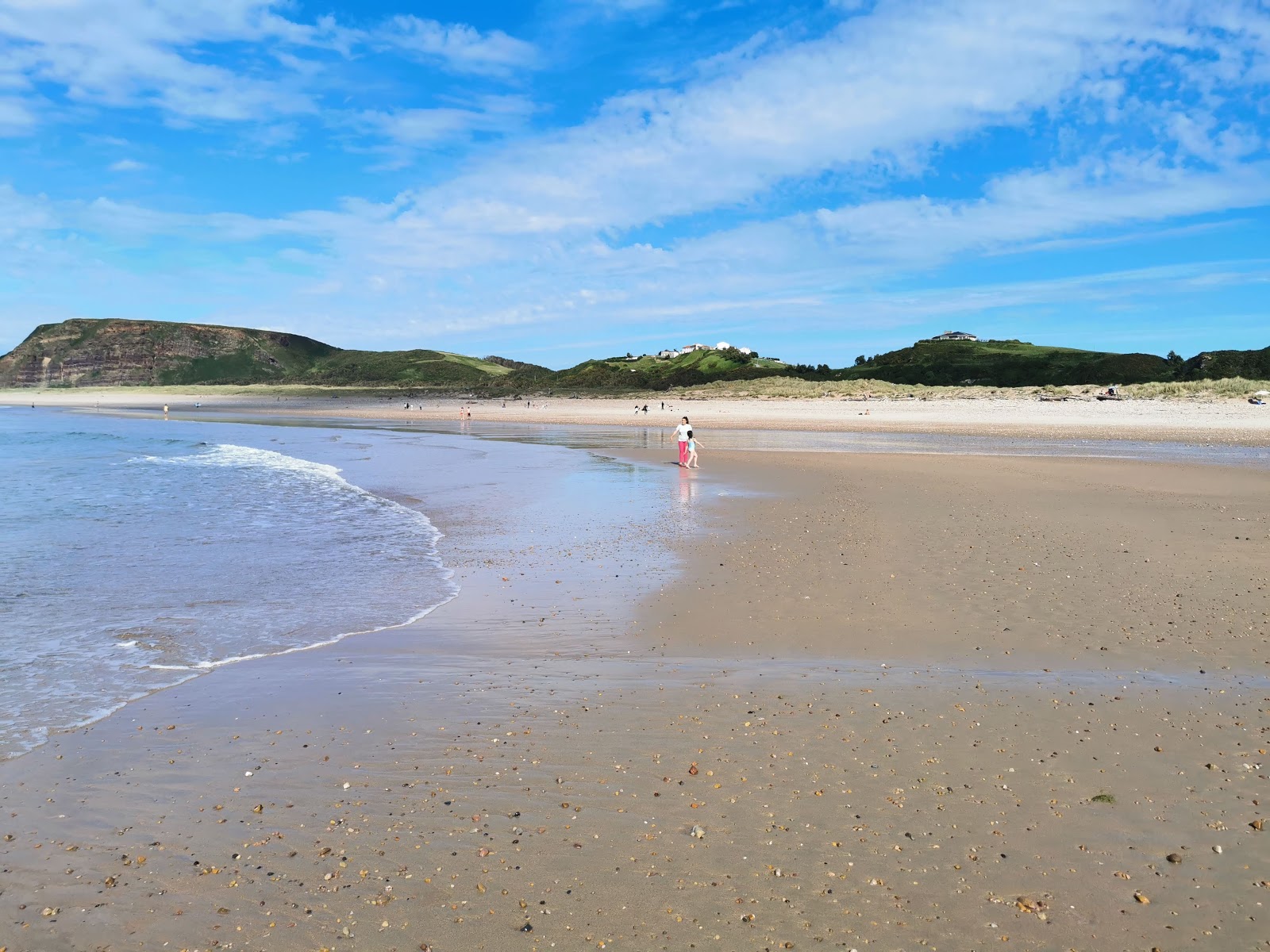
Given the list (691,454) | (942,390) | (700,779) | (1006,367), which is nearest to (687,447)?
(691,454)

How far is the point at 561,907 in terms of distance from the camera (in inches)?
136

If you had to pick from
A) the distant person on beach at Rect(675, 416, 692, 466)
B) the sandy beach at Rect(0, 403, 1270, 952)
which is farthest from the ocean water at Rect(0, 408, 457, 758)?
the distant person on beach at Rect(675, 416, 692, 466)

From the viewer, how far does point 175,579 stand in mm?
10023

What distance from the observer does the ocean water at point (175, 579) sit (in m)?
6.66

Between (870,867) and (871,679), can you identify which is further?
(871,679)

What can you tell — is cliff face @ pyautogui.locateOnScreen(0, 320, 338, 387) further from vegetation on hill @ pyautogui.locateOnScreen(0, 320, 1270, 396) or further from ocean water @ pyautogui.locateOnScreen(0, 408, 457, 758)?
ocean water @ pyautogui.locateOnScreen(0, 408, 457, 758)

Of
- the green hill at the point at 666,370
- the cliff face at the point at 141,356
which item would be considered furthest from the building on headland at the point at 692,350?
the cliff face at the point at 141,356

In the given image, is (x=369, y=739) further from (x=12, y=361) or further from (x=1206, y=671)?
(x=12, y=361)

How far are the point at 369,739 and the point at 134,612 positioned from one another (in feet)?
16.2

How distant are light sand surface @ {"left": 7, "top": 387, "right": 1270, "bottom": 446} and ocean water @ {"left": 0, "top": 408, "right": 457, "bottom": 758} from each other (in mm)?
31015

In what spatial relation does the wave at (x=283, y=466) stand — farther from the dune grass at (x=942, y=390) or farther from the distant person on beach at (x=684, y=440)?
the dune grass at (x=942, y=390)

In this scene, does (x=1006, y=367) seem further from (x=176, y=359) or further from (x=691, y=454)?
(x=176, y=359)

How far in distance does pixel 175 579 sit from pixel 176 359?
19234cm

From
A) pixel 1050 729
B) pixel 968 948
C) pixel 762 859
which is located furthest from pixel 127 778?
pixel 1050 729
